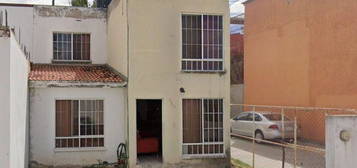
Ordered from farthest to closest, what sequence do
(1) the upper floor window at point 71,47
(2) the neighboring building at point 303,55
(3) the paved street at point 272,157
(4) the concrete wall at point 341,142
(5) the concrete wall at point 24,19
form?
(1) the upper floor window at point 71,47
(2) the neighboring building at point 303,55
(5) the concrete wall at point 24,19
(3) the paved street at point 272,157
(4) the concrete wall at point 341,142

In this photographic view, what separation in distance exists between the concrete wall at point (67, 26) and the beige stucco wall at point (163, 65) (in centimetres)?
497

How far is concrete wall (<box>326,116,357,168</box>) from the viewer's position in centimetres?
586

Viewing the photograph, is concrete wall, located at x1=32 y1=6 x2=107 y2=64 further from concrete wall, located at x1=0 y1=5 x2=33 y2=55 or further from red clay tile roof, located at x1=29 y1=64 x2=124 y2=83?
red clay tile roof, located at x1=29 y1=64 x2=124 y2=83

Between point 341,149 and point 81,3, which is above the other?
point 81,3

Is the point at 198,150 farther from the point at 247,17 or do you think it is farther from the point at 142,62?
the point at 247,17

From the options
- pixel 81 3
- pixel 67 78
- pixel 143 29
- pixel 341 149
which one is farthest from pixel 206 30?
pixel 81 3

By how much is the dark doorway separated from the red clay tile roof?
181 cm

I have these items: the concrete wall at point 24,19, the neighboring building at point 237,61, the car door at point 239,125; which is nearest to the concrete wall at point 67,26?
the concrete wall at point 24,19

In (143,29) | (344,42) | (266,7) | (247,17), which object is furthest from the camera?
(247,17)

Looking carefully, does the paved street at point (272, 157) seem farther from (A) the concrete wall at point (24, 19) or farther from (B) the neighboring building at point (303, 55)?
(A) the concrete wall at point (24, 19)

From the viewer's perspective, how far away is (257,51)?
26.1 meters

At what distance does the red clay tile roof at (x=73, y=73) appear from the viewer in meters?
15.4

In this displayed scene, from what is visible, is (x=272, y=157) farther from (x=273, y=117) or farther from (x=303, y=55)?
(x=303, y=55)

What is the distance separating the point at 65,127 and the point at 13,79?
19.5ft
